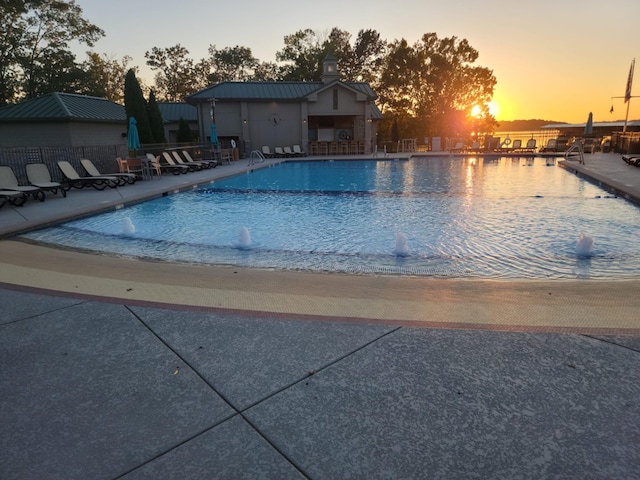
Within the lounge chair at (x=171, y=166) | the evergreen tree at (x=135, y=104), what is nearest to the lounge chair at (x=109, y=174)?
the lounge chair at (x=171, y=166)

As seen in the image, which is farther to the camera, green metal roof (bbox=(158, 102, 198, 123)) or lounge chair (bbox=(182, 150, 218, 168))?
green metal roof (bbox=(158, 102, 198, 123))

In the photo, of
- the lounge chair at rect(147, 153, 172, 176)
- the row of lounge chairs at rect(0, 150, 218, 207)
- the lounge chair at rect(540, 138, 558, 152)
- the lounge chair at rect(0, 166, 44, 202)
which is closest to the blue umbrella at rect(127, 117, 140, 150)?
the row of lounge chairs at rect(0, 150, 218, 207)

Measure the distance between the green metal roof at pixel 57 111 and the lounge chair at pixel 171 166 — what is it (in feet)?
16.4

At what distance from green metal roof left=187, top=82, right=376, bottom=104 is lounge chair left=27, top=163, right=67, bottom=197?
18.5 m

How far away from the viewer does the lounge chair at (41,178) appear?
11805 mm

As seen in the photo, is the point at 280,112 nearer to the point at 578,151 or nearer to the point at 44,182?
the point at 578,151

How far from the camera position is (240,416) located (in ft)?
7.47

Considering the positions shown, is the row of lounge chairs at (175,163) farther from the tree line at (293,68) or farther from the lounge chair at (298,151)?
the lounge chair at (298,151)

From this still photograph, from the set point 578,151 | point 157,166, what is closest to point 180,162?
point 157,166

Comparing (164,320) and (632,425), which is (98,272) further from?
(632,425)

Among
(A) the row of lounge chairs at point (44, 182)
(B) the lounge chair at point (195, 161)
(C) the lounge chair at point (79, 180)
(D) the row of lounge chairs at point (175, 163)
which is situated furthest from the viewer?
(B) the lounge chair at point (195, 161)

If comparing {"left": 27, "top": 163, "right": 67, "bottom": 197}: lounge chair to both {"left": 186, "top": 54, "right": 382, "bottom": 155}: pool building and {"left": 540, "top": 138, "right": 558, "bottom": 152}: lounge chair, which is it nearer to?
{"left": 186, "top": 54, "right": 382, "bottom": 155}: pool building

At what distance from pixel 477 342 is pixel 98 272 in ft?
15.2

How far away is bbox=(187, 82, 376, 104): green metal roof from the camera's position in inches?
1181
